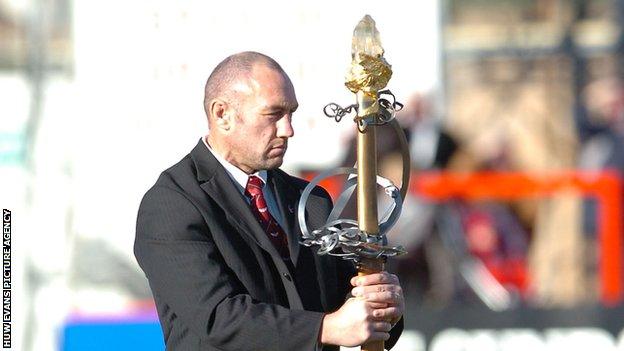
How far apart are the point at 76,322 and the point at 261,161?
161 inches

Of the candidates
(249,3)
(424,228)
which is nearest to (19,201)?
(249,3)

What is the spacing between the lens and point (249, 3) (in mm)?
7938

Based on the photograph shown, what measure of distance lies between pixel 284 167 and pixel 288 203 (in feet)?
12.8

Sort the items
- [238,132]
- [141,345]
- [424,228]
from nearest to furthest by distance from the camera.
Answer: [238,132], [141,345], [424,228]

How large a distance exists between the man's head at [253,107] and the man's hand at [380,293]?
38 centimetres

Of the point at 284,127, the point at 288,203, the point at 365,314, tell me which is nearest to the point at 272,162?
the point at 284,127

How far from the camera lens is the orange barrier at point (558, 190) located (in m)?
8.03

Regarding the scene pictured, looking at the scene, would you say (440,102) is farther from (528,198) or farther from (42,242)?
(42,242)

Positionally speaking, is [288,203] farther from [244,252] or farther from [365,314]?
[365,314]

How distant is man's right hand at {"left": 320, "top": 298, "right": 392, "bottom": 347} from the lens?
354 cm

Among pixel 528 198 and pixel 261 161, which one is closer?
pixel 261 161

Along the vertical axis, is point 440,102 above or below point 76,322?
above

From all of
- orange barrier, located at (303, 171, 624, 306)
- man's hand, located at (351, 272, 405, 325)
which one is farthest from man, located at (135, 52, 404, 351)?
orange barrier, located at (303, 171, 624, 306)

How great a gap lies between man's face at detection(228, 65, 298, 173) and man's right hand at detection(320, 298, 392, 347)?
41 cm
